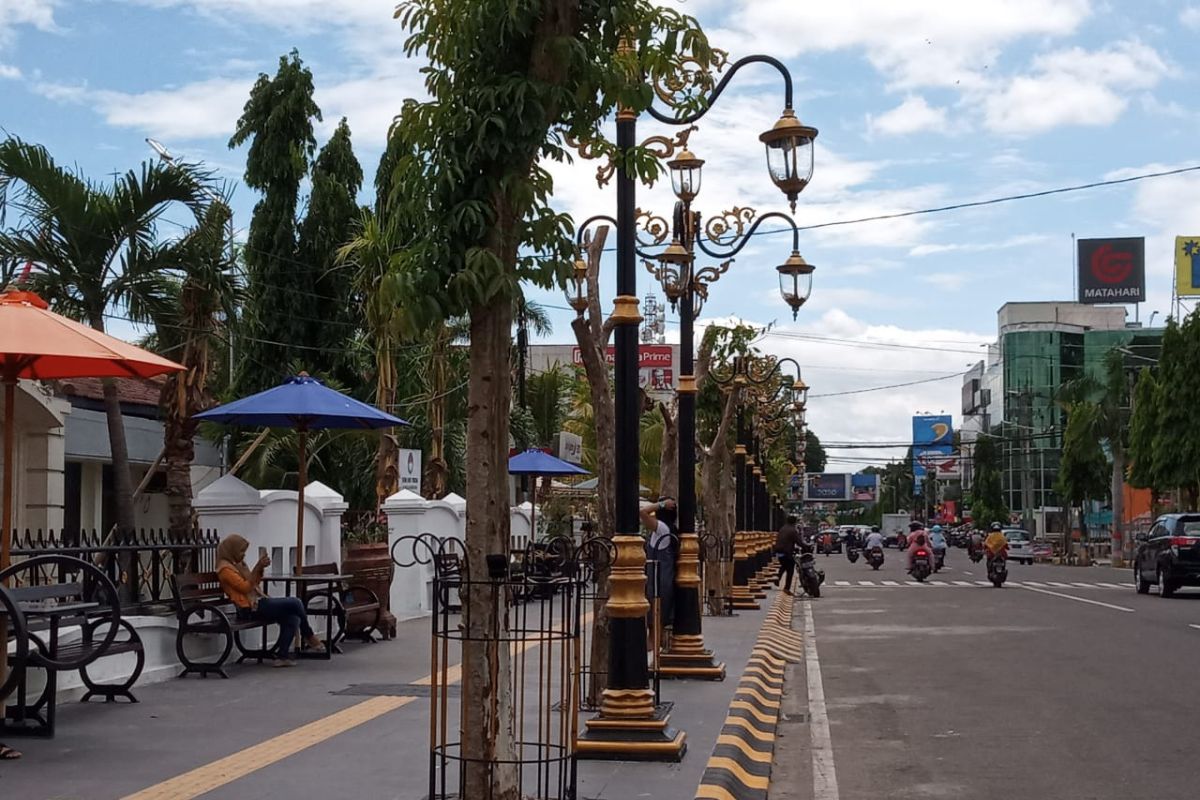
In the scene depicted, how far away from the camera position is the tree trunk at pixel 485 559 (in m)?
6.13

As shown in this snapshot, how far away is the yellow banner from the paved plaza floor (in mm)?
62750

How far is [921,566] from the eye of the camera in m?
38.2

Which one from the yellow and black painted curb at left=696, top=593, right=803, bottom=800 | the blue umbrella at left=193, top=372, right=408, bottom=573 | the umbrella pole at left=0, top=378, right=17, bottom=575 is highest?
the blue umbrella at left=193, top=372, right=408, bottom=573

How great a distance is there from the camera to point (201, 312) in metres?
15.1

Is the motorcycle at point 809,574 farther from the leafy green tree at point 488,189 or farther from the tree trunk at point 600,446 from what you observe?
the leafy green tree at point 488,189

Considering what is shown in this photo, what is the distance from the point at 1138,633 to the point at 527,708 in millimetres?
11770

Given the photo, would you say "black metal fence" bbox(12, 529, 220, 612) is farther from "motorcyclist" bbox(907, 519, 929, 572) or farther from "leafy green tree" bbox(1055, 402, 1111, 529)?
"leafy green tree" bbox(1055, 402, 1111, 529)

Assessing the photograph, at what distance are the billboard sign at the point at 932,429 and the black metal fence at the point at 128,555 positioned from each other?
118m

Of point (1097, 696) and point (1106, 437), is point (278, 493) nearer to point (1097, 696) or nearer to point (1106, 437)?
point (1097, 696)

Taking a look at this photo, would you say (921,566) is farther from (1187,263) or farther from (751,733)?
(1187,263)

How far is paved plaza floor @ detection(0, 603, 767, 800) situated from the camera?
24.7 ft

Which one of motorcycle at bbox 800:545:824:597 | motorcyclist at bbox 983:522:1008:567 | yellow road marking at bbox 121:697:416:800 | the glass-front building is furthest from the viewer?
the glass-front building

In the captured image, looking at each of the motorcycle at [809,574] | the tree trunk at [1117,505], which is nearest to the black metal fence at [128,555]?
the motorcycle at [809,574]

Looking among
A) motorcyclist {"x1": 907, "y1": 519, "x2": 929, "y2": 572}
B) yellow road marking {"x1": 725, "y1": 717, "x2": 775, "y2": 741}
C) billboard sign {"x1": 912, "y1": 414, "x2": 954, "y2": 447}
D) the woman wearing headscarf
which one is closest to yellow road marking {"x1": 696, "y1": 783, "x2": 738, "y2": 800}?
yellow road marking {"x1": 725, "y1": 717, "x2": 775, "y2": 741}
